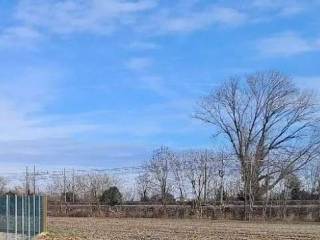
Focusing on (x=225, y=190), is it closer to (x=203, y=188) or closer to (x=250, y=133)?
(x=203, y=188)

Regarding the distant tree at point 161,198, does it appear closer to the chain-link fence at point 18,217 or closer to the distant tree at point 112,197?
the distant tree at point 112,197

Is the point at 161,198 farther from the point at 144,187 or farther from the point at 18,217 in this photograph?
the point at 18,217

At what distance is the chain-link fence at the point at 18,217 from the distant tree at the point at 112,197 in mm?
35053

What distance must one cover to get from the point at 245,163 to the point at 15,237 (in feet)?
136

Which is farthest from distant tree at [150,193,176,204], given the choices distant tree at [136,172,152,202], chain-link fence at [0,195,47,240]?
chain-link fence at [0,195,47,240]

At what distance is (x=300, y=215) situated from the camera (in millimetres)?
53219

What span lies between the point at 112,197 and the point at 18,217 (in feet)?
137

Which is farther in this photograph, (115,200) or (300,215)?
(115,200)

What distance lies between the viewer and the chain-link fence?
23773 mm

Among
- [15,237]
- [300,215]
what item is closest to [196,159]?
[300,215]

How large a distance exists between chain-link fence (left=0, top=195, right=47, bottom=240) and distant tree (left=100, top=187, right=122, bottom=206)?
35053 mm

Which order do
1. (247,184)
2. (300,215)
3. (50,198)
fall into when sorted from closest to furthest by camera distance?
(300,215), (247,184), (50,198)

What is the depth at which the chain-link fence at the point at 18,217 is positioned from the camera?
23773mm

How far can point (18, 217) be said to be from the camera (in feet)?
83.4
